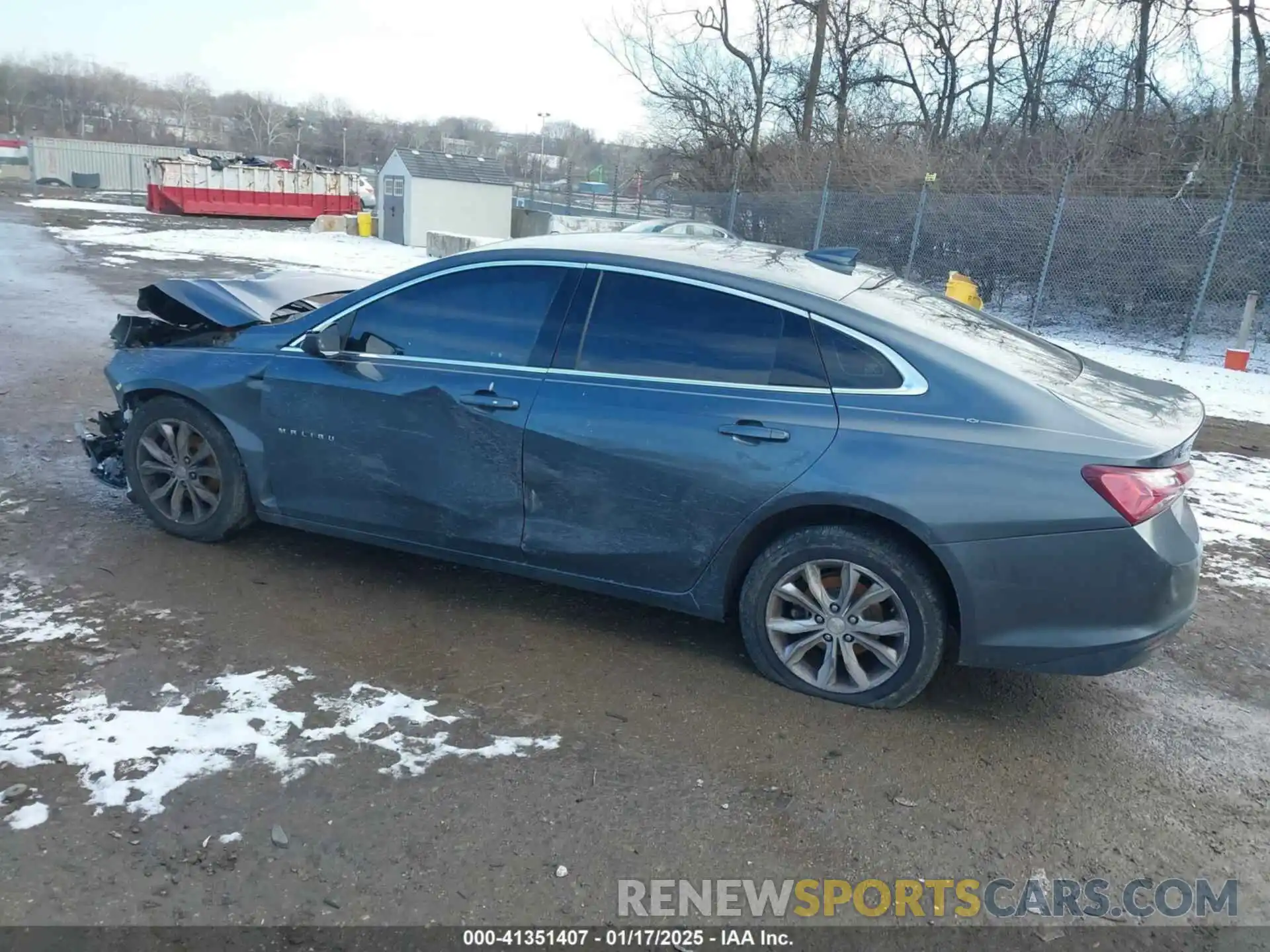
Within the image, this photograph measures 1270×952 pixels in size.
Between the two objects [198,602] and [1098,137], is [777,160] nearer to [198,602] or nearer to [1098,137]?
[1098,137]

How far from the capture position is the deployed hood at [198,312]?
15.2 ft

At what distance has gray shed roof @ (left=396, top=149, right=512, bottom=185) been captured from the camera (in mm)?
26281

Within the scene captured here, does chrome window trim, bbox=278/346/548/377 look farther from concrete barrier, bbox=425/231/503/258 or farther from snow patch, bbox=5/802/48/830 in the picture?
concrete barrier, bbox=425/231/503/258

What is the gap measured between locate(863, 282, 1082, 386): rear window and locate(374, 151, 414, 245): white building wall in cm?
2389

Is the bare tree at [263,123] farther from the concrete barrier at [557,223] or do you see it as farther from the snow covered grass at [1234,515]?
the snow covered grass at [1234,515]

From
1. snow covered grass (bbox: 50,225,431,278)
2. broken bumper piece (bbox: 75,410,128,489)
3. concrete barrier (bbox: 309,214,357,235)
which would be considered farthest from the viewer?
concrete barrier (bbox: 309,214,357,235)

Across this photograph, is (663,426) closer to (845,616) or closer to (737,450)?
(737,450)

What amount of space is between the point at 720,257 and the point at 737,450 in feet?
3.33

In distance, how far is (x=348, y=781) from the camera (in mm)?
2869

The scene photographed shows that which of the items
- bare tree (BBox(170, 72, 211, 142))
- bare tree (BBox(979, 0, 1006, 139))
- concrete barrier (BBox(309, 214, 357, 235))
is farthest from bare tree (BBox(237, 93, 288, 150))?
bare tree (BBox(979, 0, 1006, 139))

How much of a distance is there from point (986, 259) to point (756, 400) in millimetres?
14292

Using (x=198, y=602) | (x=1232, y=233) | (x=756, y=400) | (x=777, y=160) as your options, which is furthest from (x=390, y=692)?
(x=777, y=160)

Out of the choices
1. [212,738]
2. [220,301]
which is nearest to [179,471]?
[220,301]

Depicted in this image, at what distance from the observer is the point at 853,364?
340 cm
